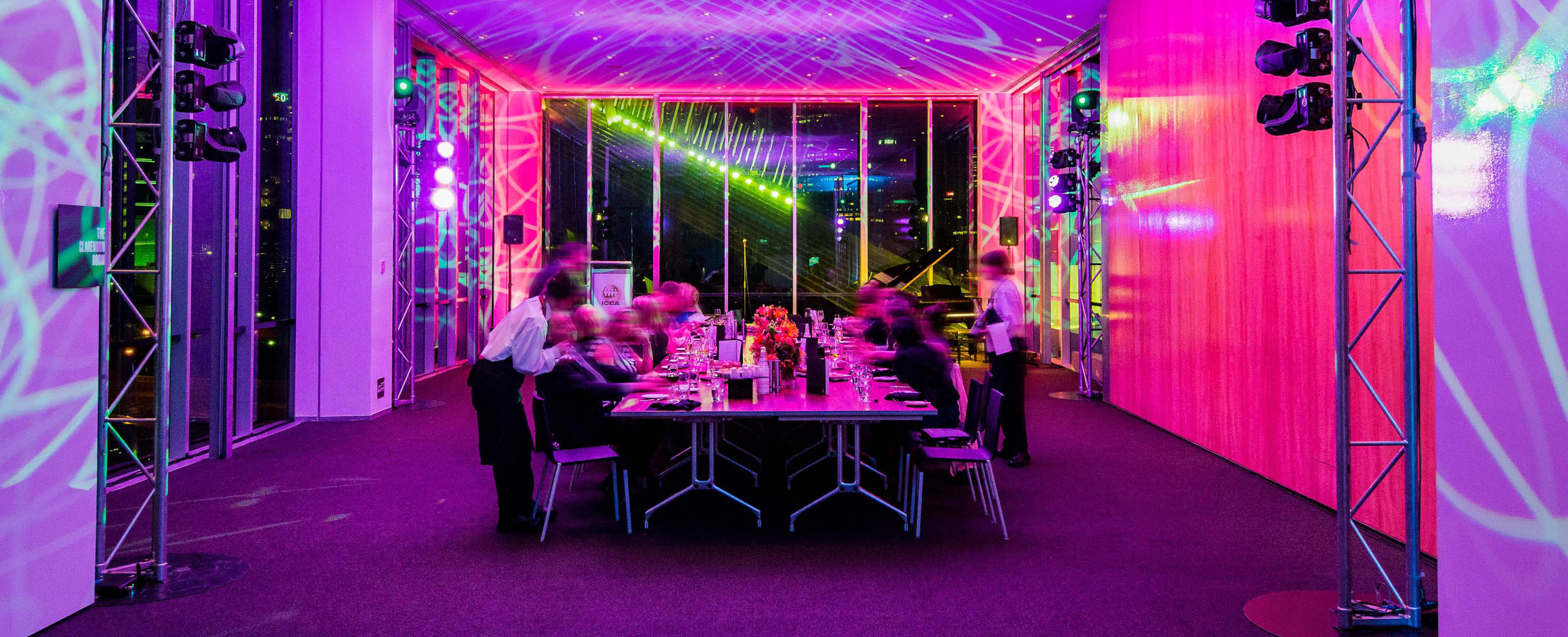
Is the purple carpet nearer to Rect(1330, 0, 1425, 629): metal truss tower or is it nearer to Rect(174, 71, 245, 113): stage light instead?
Rect(1330, 0, 1425, 629): metal truss tower

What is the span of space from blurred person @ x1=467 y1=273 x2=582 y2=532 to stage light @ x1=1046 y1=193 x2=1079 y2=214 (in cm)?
702

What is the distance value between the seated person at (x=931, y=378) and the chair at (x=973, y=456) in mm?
443

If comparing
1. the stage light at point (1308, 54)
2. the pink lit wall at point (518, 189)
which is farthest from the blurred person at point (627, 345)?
the pink lit wall at point (518, 189)

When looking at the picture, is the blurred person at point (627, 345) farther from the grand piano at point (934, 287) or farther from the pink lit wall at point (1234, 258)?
the grand piano at point (934, 287)

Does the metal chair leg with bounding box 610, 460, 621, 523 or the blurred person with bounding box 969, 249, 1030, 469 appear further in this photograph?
the blurred person with bounding box 969, 249, 1030, 469

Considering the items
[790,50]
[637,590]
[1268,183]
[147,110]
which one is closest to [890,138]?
[790,50]

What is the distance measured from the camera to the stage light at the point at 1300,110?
380cm

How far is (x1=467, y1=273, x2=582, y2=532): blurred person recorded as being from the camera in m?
4.83

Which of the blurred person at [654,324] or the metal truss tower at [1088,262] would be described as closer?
the blurred person at [654,324]

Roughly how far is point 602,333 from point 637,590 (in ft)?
7.22

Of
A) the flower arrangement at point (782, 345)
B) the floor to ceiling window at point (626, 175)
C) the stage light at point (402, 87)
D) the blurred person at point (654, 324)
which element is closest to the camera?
the flower arrangement at point (782, 345)

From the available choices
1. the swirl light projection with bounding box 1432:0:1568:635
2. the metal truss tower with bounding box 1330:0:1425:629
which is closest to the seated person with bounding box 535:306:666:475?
the metal truss tower with bounding box 1330:0:1425:629

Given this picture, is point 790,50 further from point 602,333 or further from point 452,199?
point 602,333

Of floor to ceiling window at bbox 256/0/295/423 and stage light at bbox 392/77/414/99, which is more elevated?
stage light at bbox 392/77/414/99
